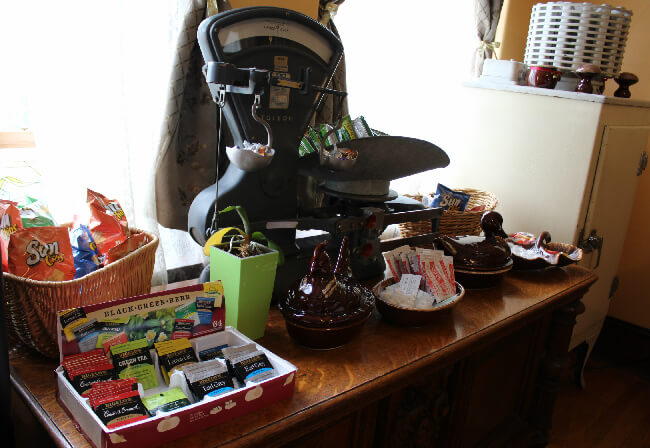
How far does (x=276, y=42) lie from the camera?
3.55 ft

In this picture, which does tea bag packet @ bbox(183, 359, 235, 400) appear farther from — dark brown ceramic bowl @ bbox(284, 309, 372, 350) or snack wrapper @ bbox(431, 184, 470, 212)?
snack wrapper @ bbox(431, 184, 470, 212)

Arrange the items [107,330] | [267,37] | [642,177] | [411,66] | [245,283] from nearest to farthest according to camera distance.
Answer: [107,330] < [245,283] < [267,37] < [411,66] < [642,177]

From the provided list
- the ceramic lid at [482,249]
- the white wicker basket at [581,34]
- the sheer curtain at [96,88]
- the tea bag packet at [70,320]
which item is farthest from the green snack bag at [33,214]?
the white wicker basket at [581,34]

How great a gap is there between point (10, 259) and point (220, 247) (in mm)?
331

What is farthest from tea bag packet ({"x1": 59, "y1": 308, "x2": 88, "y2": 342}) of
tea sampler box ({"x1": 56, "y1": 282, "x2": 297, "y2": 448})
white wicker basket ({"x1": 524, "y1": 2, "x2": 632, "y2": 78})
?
white wicker basket ({"x1": 524, "y1": 2, "x2": 632, "y2": 78})

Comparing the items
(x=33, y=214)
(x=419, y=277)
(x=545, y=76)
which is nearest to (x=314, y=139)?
(x=419, y=277)

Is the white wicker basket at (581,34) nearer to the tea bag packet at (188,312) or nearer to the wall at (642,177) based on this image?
the wall at (642,177)

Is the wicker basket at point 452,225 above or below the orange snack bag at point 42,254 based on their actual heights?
below

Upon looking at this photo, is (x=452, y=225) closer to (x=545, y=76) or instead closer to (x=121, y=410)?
(x=545, y=76)

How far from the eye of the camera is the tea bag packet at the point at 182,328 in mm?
869

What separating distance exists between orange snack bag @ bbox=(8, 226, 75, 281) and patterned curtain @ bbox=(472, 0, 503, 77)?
1950 mm

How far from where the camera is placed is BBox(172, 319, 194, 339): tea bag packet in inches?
34.2

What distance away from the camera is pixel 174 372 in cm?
79

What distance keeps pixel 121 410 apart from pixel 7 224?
0.36 metres
